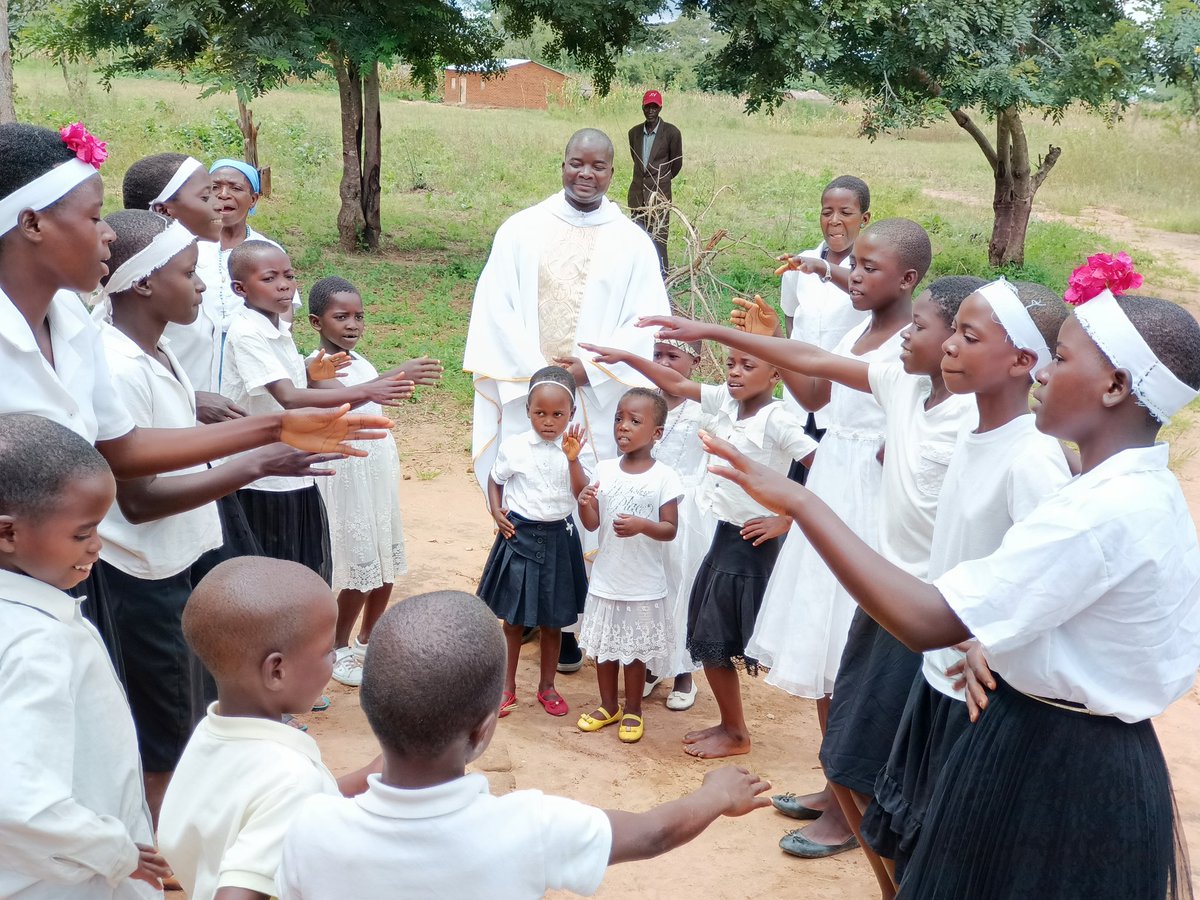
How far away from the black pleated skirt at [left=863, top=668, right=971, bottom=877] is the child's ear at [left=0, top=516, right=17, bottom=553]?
200cm

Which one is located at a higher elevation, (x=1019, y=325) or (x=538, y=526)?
(x=1019, y=325)

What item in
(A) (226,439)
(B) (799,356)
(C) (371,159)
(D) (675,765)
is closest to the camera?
(A) (226,439)

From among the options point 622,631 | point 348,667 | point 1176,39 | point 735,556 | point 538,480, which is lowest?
point 348,667

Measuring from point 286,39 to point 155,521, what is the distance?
8800 mm

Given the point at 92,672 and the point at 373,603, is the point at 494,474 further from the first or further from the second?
the point at 92,672

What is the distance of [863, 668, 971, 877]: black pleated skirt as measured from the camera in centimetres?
276

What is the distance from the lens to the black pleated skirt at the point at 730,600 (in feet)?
14.5

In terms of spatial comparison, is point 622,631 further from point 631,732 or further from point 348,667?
point 348,667

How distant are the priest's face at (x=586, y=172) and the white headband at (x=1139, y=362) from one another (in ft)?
10.9

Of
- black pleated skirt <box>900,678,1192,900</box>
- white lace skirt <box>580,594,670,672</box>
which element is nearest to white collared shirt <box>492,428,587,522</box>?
white lace skirt <box>580,594,670,672</box>

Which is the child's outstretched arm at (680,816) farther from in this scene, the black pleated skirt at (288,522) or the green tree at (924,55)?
the green tree at (924,55)

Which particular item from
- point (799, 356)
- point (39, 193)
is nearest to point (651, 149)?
point (799, 356)

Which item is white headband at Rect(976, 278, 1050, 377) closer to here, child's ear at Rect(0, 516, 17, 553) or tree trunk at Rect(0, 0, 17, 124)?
child's ear at Rect(0, 516, 17, 553)

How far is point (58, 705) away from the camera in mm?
2020
